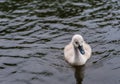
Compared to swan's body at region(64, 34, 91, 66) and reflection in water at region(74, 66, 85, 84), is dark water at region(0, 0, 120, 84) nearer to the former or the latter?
reflection in water at region(74, 66, 85, 84)

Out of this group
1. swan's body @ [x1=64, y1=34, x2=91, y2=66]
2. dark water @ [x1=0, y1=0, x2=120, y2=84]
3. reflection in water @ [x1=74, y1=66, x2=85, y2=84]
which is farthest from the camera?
swan's body @ [x1=64, y1=34, x2=91, y2=66]

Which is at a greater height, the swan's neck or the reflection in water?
the swan's neck

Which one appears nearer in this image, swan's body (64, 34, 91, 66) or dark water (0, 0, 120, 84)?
dark water (0, 0, 120, 84)

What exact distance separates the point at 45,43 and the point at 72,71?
200 centimetres

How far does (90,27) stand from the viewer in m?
16.1

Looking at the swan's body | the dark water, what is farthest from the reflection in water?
the swan's body

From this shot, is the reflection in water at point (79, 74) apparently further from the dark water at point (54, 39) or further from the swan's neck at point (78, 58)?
the swan's neck at point (78, 58)

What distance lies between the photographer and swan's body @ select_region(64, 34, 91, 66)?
13.4 m

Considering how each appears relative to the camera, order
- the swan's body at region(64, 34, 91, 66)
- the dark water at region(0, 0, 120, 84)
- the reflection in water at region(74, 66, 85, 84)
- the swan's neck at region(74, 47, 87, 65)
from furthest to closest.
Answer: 1. the swan's neck at region(74, 47, 87, 65)
2. the swan's body at region(64, 34, 91, 66)
3. the dark water at region(0, 0, 120, 84)
4. the reflection in water at region(74, 66, 85, 84)

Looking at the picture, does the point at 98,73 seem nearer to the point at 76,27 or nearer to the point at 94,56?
the point at 94,56

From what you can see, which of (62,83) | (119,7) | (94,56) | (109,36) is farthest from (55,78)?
(119,7)

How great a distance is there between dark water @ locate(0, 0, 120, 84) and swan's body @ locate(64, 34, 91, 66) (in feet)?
0.72

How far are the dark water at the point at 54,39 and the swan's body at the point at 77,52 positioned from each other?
22 cm

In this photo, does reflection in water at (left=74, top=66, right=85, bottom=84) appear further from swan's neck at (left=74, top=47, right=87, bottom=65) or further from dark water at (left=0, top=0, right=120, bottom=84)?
swan's neck at (left=74, top=47, right=87, bottom=65)
